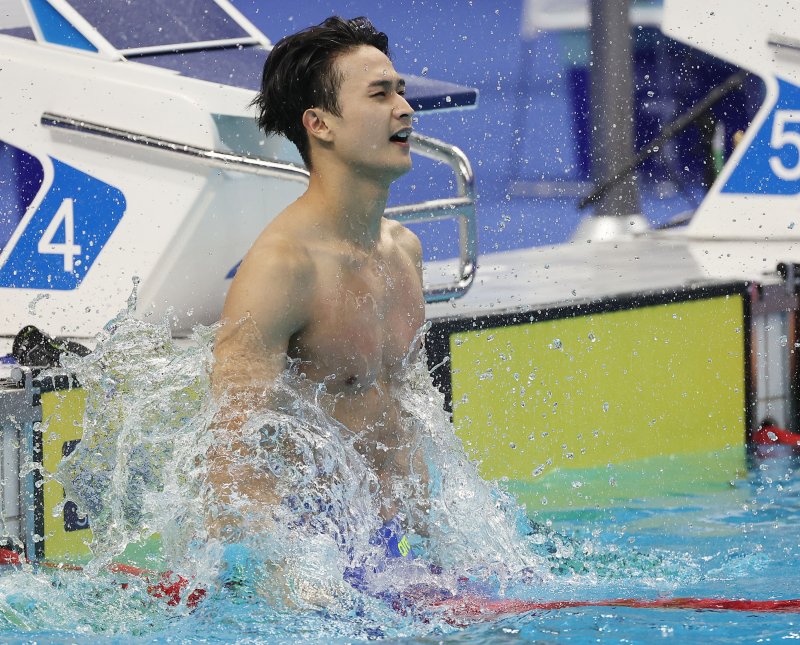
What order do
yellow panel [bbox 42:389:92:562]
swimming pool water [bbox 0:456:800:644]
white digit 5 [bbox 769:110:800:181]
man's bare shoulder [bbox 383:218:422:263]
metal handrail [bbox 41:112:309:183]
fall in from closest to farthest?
swimming pool water [bbox 0:456:800:644] < man's bare shoulder [bbox 383:218:422:263] < yellow panel [bbox 42:389:92:562] < metal handrail [bbox 41:112:309:183] < white digit 5 [bbox 769:110:800:181]

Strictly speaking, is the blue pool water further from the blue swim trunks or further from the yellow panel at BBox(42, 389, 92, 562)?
the yellow panel at BBox(42, 389, 92, 562)

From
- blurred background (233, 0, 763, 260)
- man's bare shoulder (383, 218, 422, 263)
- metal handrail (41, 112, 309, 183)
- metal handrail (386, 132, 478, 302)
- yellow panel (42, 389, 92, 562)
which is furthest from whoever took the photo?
blurred background (233, 0, 763, 260)

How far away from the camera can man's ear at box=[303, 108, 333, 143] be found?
2.50 metres

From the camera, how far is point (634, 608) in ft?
7.81

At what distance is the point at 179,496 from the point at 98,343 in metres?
0.62

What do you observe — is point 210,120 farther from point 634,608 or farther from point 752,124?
point 752,124

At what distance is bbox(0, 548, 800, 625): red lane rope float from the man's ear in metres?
0.89

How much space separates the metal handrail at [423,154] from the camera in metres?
3.79

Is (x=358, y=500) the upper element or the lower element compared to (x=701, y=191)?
lower

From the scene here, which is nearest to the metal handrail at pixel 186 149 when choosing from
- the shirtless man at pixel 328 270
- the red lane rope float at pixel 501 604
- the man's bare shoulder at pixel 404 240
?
the man's bare shoulder at pixel 404 240

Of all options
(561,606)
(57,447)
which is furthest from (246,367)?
(57,447)

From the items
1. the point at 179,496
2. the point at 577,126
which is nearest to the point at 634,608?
the point at 179,496

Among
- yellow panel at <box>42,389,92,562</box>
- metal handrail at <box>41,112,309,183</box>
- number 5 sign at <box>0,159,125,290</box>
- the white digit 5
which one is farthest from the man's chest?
the white digit 5

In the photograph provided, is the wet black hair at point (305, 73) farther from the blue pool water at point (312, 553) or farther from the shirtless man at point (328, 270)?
the blue pool water at point (312, 553)
